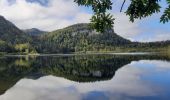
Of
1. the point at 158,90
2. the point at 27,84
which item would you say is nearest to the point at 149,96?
the point at 158,90

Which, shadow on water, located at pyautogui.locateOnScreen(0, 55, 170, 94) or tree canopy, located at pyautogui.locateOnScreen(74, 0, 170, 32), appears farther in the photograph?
shadow on water, located at pyautogui.locateOnScreen(0, 55, 170, 94)

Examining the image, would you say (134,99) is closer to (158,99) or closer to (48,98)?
(158,99)

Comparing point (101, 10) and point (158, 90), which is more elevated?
point (101, 10)

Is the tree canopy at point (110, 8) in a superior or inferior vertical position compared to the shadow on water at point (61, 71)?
superior

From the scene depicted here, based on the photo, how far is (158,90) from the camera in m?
43.4

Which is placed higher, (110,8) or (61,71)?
(110,8)

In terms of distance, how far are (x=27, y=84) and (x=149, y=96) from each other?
25595 millimetres

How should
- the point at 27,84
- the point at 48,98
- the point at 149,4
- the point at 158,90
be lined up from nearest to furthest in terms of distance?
the point at 149,4 < the point at 48,98 < the point at 158,90 < the point at 27,84

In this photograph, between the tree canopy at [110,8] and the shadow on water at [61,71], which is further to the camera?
the shadow on water at [61,71]

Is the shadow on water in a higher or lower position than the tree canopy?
→ lower

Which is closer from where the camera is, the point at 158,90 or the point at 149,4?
the point at 149,4

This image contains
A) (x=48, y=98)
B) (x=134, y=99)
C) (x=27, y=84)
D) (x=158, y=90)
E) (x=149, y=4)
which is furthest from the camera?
(x=27, y=84)

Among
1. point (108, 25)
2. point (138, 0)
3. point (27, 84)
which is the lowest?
point (27, 84)

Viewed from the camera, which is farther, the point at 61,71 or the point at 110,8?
the point at 61,71
